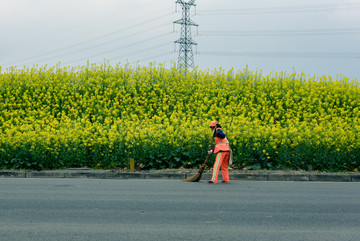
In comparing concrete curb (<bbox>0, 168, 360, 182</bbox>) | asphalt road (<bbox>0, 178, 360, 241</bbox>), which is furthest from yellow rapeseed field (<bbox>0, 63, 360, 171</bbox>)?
asphalt road (<bbox>0, 178, 360, 241</bbox>)

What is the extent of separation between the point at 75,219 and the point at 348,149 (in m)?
10.5

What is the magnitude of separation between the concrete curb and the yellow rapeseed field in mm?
989

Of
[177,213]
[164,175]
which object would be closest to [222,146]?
[164,175]

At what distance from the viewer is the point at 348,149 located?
1375cm

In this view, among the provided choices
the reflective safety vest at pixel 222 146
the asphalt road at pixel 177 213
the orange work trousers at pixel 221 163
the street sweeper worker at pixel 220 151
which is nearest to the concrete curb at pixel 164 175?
the orange work trousers at pixel 221 163

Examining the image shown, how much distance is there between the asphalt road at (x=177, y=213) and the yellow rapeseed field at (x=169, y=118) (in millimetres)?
4137

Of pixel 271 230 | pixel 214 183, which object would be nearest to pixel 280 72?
pixel 214 183

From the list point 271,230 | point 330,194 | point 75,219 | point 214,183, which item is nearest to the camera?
point 271,230

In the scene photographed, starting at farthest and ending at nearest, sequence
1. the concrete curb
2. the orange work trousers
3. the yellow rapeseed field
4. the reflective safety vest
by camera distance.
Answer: the yellow rapeseed field, the concrete curb, the reflective safety vest, the orange work trousers

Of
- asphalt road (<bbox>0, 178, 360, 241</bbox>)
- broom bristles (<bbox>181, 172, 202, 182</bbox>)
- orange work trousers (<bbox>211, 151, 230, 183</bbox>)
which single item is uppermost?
orange work trousers (<bbox>211, 151, 230, 183</bbox>)

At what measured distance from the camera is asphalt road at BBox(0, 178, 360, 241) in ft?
16.8

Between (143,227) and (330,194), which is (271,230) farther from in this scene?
(330,194)

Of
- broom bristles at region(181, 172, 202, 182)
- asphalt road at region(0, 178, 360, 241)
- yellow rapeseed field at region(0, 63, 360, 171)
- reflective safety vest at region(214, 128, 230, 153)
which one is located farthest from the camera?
yellow rapeseed field at region(0, 63, 360, 171)

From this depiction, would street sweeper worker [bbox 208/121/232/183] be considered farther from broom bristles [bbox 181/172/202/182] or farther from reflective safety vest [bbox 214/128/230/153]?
broom bristles [bbox 181/172/202/182]
